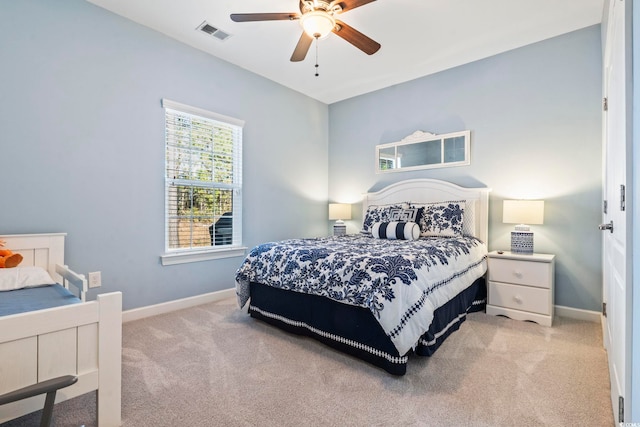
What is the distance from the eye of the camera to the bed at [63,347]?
3.83 feet

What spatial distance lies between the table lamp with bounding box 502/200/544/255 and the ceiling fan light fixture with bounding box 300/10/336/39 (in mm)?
2335

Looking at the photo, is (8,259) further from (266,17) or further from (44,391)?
(266,17)

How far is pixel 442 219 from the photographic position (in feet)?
11.3

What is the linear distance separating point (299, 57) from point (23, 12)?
2111 mm

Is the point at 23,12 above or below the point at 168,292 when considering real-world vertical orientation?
above

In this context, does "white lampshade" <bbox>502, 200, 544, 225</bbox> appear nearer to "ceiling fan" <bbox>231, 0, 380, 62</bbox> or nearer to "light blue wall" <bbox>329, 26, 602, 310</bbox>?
"light blue wall" <bbox>329, 26, 602, 310</bbox>

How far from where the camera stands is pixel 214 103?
3537 mm

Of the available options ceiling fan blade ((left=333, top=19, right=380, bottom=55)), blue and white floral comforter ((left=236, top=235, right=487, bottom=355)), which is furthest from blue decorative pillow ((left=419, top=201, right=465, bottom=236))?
ceiling fan blade ((left=333, top=19, right=380, bottom=55))

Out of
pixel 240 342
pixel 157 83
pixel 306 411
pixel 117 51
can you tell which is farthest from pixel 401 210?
pixel 117 51

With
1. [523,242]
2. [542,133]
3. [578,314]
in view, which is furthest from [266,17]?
[578,314]

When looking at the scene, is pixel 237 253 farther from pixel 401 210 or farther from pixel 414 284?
pixel 414 284

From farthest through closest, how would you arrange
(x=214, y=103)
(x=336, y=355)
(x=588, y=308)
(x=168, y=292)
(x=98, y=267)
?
(x=214, y=103) < (x=168, y=292) < (x=588, y=308) < (x=98, y=267) < (x=336, y=355)

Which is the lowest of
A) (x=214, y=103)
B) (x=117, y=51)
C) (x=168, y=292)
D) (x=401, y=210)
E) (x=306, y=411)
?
(x=306, y=411)

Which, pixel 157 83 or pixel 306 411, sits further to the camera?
pixel 157 83
